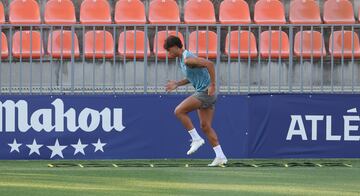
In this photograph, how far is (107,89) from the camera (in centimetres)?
1491

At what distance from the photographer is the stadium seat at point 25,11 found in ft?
60.7

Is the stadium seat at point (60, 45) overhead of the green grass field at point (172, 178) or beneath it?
overhead

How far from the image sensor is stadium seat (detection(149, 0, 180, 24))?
62.2 ft

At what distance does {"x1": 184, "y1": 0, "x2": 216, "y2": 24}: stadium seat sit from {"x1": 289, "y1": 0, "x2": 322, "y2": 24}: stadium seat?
1591mm

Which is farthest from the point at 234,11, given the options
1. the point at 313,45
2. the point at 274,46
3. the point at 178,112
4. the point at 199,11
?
the point at 178,112

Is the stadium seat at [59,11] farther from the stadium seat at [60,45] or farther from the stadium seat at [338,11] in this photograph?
the stadium seat at [338,11]

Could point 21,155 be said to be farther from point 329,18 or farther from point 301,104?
point 329,18

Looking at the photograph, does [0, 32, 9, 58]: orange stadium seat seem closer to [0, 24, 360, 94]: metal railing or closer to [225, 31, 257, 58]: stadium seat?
[0, 24, 360, 94]: metal railing

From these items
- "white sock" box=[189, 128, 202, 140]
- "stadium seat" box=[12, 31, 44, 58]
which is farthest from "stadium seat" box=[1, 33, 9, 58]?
"white sock" box=[189, 128, 202, 140]

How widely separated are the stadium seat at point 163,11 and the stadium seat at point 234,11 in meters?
0.89

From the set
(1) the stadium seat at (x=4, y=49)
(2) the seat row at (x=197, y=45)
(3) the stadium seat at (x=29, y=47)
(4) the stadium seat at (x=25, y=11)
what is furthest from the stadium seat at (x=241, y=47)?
(4) the stadium seat at (x=25, y=11)

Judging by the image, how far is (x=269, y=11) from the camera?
19.2 m

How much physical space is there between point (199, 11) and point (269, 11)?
54.7 inches

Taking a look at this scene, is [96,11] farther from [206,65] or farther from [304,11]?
[206,65]
